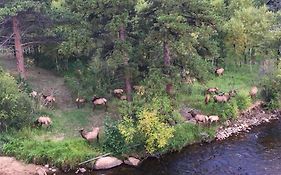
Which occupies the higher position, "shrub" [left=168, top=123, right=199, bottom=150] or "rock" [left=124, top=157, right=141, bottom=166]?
"shrub" [left=168, top=123, right=199, bottom=150]

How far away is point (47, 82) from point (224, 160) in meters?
22.0

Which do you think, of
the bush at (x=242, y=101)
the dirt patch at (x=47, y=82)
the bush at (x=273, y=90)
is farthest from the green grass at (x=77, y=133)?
the dirt patch at (x=47, y=82)

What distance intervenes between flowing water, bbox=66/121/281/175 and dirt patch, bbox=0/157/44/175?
4329 millimetres

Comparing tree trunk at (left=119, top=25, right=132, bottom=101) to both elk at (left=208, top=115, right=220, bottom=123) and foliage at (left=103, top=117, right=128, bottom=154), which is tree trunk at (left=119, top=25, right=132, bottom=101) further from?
elk at (left=208, top=115, right=220, bottom=123)

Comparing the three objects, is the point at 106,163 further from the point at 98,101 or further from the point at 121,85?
the point at 121,85

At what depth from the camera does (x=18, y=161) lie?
33031mm

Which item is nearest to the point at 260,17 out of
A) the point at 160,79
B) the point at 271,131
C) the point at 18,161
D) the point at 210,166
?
the point at 271,131

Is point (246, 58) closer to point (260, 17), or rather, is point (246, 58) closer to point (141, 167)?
point (260, 17)

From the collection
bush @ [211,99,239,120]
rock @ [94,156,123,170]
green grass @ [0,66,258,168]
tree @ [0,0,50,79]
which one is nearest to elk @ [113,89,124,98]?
green grass @ [0,66,258,168]

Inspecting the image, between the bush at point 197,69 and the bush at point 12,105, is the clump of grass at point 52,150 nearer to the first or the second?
the bush at point 12,105

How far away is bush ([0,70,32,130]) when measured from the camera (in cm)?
3481

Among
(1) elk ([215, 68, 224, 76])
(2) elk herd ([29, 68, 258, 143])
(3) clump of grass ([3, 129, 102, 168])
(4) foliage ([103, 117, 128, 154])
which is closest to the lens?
(3) clump of grass ([3, 129, 102, 168])

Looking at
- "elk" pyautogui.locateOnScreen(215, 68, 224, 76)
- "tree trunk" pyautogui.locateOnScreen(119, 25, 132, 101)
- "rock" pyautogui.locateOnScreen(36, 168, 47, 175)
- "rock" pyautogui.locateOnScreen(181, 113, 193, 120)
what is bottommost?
"rock" pyautogui.locateOnScreen(36, 168, 47, 175)

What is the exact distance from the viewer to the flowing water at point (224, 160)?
32031 millimetres
